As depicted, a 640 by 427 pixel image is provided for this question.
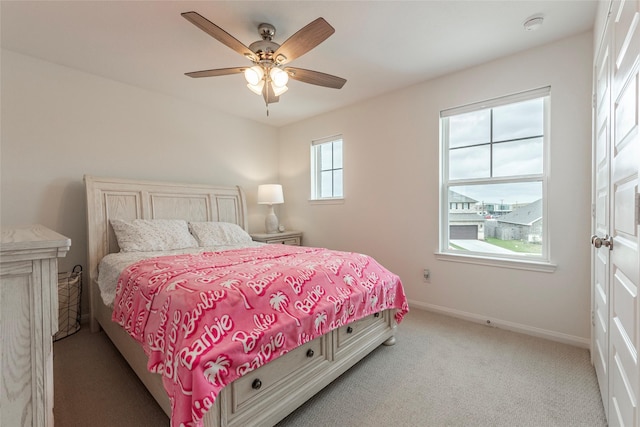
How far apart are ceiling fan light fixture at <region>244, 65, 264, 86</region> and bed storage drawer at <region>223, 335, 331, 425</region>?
1.85 meters

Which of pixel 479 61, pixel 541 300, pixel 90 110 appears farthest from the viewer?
pixel 90 110

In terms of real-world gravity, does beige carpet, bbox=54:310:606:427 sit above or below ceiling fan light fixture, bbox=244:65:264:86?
below

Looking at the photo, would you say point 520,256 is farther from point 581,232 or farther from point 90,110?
point 90,110

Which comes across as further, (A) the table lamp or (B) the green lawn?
(A) the table lamp

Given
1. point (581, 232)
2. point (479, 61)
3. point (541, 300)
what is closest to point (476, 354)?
point (541, 300)

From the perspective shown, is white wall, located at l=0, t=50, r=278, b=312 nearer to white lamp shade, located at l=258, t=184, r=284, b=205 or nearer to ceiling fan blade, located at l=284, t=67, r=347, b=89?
white lamp shade, located at l=258, t=184, r=284, b=205

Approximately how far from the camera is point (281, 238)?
13.2 feet

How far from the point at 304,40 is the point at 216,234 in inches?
86.7

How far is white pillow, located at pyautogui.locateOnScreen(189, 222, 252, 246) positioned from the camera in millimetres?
3063

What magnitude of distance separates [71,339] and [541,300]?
4114mm

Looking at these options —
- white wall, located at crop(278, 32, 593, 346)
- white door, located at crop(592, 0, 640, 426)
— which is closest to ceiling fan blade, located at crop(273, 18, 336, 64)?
white door, located at crop(592, 0, 640, 426)

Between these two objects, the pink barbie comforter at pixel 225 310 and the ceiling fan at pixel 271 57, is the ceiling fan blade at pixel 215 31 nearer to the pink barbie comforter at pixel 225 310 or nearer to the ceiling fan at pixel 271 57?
the ceiling fan at pixel 271 57

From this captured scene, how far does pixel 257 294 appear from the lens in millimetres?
1430

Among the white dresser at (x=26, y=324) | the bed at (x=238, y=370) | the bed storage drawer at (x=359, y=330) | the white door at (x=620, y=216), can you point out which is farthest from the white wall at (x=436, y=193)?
the white dresser at (x=26, y=324)
